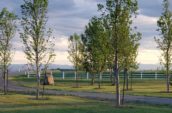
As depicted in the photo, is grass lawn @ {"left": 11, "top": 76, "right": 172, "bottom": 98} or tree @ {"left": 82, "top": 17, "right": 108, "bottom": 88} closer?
grass lawn @ {"left": 11, "top": 76, "right": 172, "bottom": 98}

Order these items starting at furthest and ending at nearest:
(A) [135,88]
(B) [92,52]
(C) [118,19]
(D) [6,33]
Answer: (B) [92,52] < (A) [135,88] < (D) [6,33] < (C) [118,19]

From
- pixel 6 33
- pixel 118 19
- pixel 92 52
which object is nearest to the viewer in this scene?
pixel 118 19

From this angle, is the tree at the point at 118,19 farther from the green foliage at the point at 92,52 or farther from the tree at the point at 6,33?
the green foliage at the point at 92,52

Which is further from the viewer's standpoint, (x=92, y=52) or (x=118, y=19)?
(x=92, y=52)

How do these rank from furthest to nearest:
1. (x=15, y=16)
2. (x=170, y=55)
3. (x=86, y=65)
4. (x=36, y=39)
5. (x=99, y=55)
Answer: (x=86, y=65), (x=99, y=55), (x=170, y=55), (x=15, y=16), (x=36, y=39)

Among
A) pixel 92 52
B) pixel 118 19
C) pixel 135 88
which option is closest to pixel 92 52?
pixel 92 52

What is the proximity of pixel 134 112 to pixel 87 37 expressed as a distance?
123 ft

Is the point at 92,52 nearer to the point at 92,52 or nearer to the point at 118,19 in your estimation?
the point at 92,52

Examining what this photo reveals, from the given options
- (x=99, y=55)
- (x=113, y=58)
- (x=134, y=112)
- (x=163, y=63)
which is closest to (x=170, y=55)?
(x=163, y=63)

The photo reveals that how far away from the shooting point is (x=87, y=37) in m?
61.0

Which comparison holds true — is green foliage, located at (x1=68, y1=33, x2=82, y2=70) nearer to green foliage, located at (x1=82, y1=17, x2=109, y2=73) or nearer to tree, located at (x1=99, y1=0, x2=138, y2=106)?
green foliage, located at (x1=82, y1=17, x2=109, y2=73)

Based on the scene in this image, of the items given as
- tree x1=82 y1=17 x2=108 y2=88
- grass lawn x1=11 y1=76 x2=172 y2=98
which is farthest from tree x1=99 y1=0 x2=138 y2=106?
tree x1=82 y1=17 x2=108 y2=88

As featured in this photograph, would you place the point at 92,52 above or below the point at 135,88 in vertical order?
above

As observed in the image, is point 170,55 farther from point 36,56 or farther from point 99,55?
point 36,56
